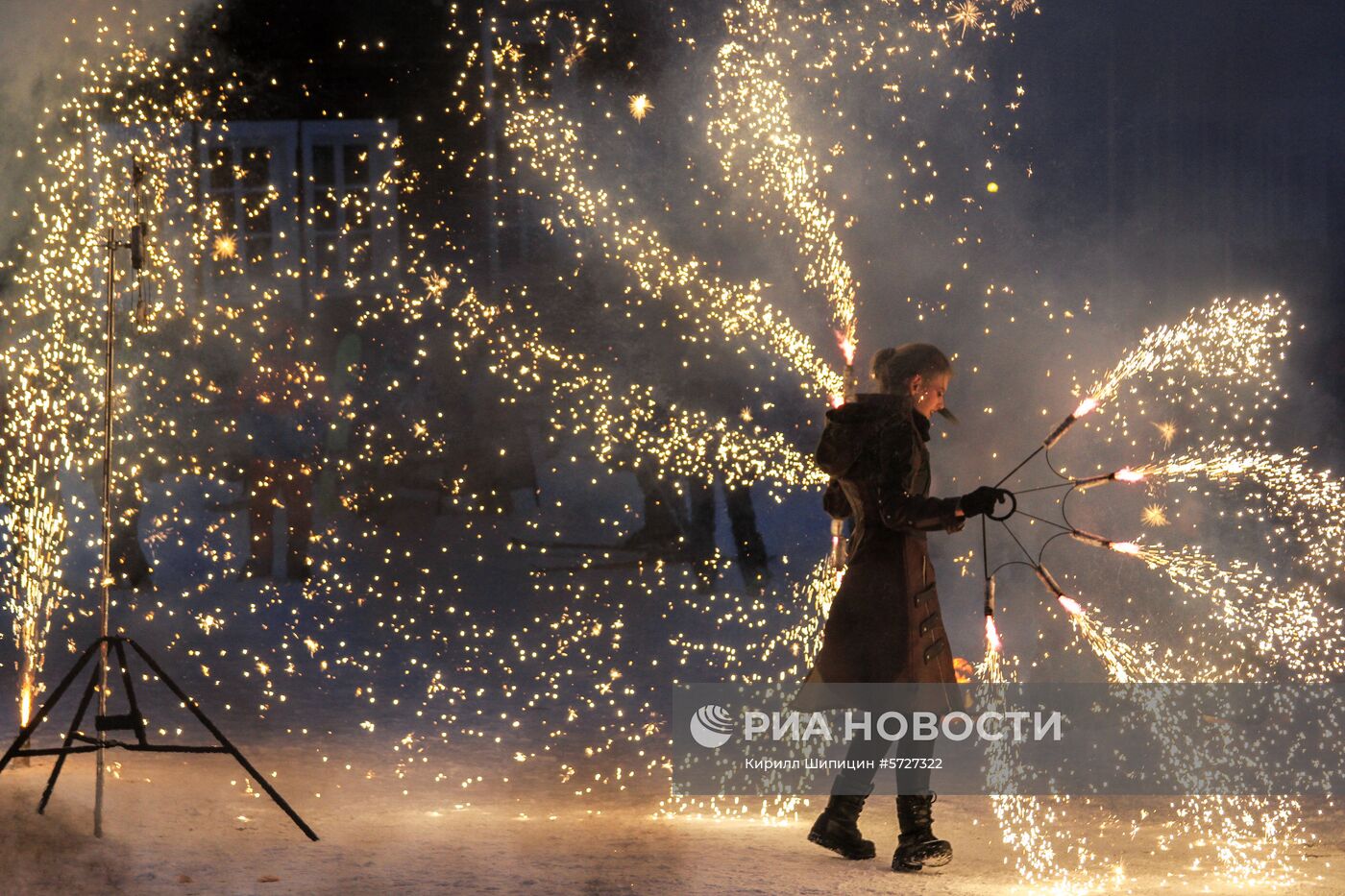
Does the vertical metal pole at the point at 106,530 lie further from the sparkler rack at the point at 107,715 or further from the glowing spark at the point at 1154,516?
the glowing spark at the point at 1154,516

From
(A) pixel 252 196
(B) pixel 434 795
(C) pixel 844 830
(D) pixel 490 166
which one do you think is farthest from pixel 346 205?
(C) pixel 844 830

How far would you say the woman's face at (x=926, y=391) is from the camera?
449 cm

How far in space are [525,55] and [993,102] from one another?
15.9ft

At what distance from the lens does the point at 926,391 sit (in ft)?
14.8

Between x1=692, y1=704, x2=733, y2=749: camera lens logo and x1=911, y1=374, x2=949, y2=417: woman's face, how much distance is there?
2669mm

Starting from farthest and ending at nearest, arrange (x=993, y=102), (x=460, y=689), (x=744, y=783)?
(x=993, y=102), (x=460, y=689), (x=744, y=783)

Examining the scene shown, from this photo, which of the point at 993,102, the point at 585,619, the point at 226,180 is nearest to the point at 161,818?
the point at 585,619

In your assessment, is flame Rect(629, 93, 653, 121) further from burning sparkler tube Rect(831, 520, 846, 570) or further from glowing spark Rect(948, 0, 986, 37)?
burning sparkler tube Rect(831, 520, 846, 570)

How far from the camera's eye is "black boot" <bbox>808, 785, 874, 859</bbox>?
14.4 feet

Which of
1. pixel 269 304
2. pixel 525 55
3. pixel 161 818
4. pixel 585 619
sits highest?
Result: pixel 525 55

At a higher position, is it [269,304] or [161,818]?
[269,304]

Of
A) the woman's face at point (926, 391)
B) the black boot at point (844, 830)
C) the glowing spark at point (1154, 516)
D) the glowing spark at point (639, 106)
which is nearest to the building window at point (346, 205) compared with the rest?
the glowing spark at point (639, 106)

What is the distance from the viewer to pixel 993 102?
1023 centimetres

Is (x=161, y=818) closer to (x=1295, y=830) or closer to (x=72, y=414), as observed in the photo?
(x=1295, y=830)
